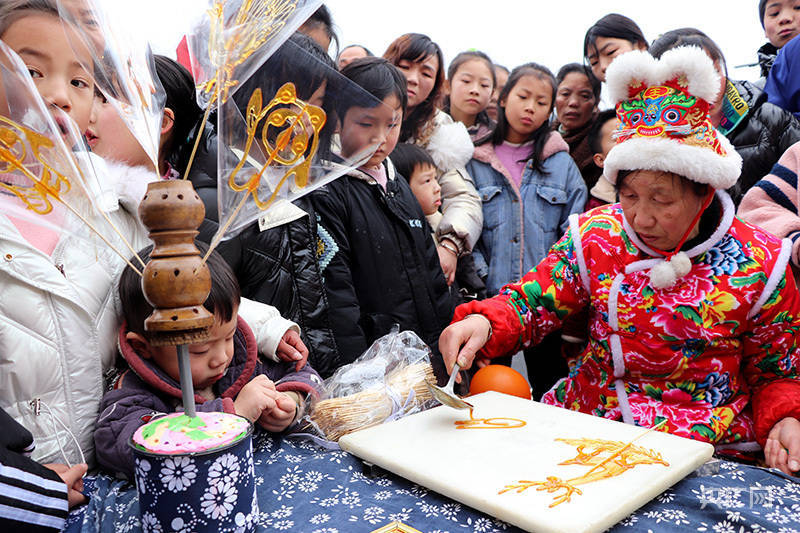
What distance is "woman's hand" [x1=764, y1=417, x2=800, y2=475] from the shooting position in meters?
1.11

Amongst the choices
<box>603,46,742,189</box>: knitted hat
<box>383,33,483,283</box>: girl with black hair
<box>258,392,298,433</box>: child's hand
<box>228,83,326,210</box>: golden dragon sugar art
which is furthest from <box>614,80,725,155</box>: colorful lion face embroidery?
<box>383,33,483,283</box>: girl with black hair

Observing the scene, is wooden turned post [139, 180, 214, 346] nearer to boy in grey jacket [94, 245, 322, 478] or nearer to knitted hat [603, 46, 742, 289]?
boy in grey jacket [94, 245, 322, 478]

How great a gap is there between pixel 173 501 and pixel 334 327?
982 mm

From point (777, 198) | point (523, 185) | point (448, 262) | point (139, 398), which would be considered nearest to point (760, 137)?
point (777, 198)

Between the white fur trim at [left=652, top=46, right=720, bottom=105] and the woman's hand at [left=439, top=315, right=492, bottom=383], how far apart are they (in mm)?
688

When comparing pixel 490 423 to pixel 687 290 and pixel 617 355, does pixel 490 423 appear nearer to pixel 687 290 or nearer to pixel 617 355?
pixel 617 355

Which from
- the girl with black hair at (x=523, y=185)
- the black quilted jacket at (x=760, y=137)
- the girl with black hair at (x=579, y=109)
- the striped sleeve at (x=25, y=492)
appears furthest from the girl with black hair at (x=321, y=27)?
the striped sleeve at (x=25, y=492)

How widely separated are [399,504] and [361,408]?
29 centimetres

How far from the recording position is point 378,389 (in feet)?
4.04

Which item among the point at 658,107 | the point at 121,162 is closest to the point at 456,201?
the point at 658,107

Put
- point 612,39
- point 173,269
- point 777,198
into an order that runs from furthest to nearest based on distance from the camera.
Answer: point 612,39 → point 777,198 → point 173,269

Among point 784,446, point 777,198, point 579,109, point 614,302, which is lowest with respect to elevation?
point 784,446

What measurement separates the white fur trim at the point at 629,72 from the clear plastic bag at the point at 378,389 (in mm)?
732

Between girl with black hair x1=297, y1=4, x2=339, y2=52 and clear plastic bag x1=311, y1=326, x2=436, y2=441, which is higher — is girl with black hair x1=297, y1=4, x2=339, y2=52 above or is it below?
above
